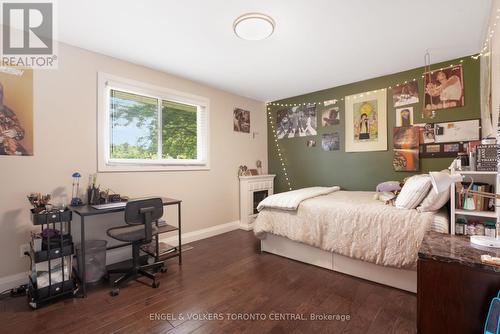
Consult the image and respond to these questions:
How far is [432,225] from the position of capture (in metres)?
1.92

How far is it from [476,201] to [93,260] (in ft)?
11.3

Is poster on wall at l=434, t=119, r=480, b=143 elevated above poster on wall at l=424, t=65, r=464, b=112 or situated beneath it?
situated beneath

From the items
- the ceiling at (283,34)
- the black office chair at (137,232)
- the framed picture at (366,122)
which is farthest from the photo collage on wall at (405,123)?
the black office chair at (137,232)

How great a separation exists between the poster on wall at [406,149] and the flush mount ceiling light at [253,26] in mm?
2416

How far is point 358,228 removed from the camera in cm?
226

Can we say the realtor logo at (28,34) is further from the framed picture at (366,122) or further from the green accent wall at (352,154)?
the framed picture at (366,122)

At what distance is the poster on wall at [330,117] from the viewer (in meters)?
3.98

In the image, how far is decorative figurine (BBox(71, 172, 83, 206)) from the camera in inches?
95.2

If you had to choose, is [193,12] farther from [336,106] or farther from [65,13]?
[336,106]

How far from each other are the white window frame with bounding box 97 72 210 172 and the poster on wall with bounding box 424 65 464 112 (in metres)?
3.19

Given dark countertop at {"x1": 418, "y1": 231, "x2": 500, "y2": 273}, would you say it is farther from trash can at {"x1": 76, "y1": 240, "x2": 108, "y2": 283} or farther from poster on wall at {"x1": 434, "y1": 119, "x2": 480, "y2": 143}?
trash can at {"x1": 76, "y1": 240, "x2": 108, "y2": 283}

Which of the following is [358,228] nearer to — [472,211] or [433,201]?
[433,201]

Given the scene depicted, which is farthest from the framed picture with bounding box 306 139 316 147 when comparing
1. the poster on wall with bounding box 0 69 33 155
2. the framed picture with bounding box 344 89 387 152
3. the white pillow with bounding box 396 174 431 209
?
the poster on wall with bounding box 0 69 33 155

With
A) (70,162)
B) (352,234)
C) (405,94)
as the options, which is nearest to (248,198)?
(352,234)
